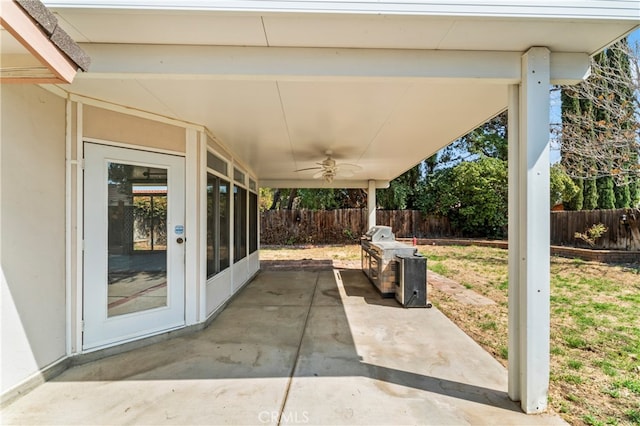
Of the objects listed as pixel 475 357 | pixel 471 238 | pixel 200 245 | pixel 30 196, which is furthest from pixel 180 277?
pixel 471 238

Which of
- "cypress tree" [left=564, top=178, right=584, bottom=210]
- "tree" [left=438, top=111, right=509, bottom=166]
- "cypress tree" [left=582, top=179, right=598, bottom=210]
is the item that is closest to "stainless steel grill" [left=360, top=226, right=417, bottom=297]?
"cypress tree" [left=564, top=178, right=584, bottom=210]

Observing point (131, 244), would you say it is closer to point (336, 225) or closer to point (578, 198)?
point (336, 225)

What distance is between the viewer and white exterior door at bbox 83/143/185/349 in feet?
9.48

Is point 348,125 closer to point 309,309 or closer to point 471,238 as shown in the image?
point 309,309

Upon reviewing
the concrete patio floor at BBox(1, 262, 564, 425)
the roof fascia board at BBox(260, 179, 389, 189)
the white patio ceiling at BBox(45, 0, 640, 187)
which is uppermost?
the white patio ceiling at BBox(45, 0, 640, 187)

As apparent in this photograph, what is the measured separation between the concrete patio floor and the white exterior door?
0.34m

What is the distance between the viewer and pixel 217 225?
174 inches

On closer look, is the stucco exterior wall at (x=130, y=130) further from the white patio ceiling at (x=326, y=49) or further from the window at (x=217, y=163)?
the window at (x=217, y=163)

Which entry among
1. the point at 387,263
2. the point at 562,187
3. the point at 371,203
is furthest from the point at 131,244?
the point at 562,187

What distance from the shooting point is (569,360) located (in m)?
2.86

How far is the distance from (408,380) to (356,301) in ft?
7.88

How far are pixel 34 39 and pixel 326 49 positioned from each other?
162 cm

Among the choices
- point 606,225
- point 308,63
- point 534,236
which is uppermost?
point 308,63

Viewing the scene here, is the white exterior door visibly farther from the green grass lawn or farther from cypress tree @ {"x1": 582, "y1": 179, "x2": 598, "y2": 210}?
cypress tree @ {"x1": 582, "y1": 179, "x2": 598, "y2": 210}
